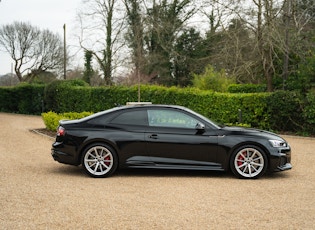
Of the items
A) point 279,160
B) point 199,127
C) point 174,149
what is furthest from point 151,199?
point 279,160

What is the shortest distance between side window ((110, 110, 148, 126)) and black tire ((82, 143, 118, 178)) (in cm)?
57

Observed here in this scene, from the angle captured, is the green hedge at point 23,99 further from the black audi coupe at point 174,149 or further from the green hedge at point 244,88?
the black audi coupe at point 174,149

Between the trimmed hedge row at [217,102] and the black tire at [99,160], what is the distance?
10.4 metres

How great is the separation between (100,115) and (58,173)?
4.60ft

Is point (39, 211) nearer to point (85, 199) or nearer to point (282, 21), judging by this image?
point (85, 199)

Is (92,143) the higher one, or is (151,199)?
(92,143)

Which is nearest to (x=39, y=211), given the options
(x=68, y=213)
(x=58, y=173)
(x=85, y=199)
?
(x=68, y=213)

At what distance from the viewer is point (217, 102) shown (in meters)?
19.2

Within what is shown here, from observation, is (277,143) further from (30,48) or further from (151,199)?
(30,48)

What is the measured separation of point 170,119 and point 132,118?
0.72m

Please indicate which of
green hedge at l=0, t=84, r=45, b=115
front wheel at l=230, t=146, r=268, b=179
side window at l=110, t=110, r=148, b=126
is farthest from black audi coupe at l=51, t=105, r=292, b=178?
green hedge at l=0, t=84, r=45, b=115

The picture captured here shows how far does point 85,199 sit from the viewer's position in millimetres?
6750

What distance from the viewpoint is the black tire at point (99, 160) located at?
8500 mm

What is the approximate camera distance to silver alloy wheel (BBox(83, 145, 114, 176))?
8516 mm
